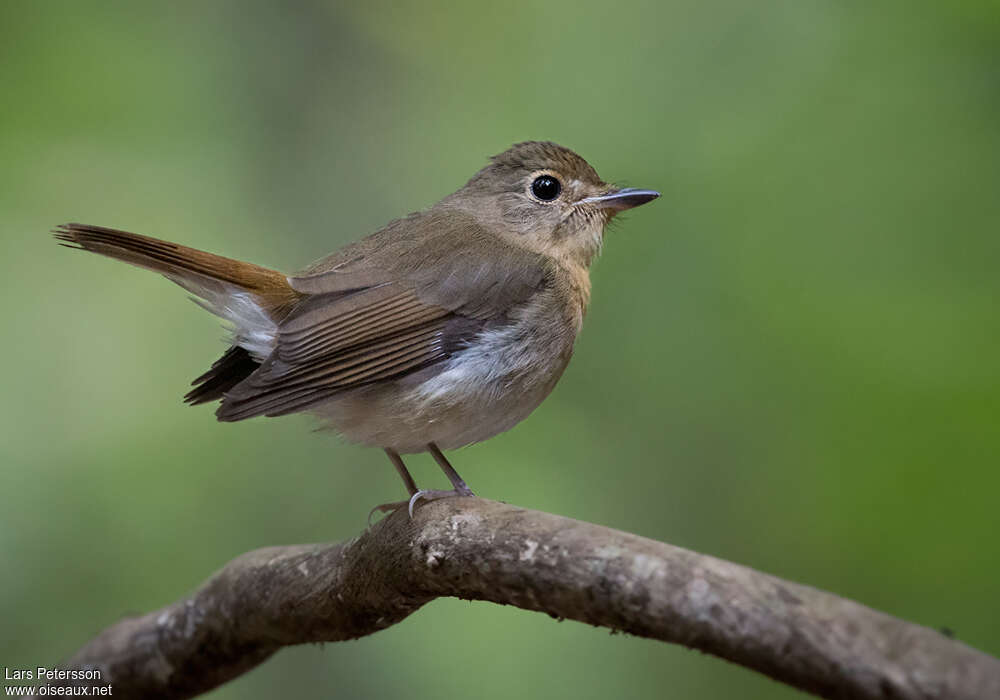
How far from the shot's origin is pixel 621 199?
374 cm

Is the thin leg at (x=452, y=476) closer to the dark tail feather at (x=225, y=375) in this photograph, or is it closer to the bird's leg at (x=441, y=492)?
the bird's leg at (x=441, y=492)

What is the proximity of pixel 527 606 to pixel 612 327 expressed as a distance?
237cm

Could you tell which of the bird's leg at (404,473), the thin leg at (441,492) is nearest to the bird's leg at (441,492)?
the thin leg at (441,492)

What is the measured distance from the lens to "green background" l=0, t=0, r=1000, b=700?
158 inches

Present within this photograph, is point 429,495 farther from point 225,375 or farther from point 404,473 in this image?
point 225,375

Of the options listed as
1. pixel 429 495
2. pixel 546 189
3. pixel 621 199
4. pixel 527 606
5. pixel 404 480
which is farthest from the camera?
pixel 546 189

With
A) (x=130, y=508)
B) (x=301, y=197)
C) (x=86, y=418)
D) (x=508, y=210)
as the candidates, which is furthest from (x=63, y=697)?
(x=301, y=197)

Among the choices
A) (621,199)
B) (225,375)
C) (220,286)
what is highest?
(621,199)

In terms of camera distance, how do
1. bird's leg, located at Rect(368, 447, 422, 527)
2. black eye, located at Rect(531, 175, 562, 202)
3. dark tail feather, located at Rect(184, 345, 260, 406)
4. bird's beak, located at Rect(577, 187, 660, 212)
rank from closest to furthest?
1. bird's leg, located at Rect(368, 447, 422, 527)
2. dark tail feather, located at Rect(184, 345, 260, 406)
3. bird's beak, located at Rect(577, 187, 660, 212)
4. black eye, located at Rect(531, 175, 562, 202)

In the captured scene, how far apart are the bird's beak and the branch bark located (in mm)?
1473

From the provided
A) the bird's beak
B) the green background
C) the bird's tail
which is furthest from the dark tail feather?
the bird's beak

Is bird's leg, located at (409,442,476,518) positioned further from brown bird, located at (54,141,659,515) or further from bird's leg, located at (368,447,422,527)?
bird's leg, located at (368,447,422,527)

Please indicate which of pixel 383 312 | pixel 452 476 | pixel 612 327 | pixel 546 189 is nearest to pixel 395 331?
pixel 383 312

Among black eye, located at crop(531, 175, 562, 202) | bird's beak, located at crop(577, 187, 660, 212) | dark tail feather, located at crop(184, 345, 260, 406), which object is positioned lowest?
A: dark tail feather, located at crop(184, 345, 260, 406)
